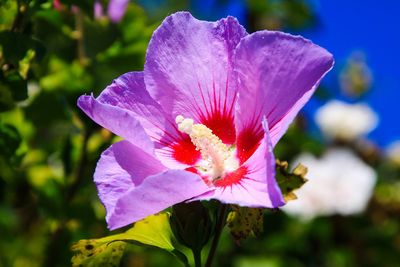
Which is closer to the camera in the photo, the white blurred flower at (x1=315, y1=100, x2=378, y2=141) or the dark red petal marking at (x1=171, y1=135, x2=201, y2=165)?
the dark red petal marking at (x1=171, y1=135, x2=201, y2=165)

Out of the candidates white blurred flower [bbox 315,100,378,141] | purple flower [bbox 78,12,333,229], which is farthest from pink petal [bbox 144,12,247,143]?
white blurred flower [bbox 315,100,378,141]

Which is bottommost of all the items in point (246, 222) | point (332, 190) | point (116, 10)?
point (332, 190)

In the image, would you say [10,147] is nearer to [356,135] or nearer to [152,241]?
[152,241]

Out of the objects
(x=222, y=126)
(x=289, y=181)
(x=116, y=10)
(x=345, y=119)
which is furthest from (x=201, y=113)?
(x=345, y=119)

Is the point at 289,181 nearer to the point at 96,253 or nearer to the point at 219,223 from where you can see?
the point at 219,223

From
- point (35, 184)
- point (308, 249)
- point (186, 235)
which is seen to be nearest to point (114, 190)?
point (186, 235)

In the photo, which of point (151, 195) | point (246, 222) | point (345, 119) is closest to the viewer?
point (151, 195)

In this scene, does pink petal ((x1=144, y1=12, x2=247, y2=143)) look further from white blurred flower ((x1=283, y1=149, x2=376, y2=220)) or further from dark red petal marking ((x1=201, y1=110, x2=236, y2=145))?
white blurred flower ((x1=283, y1=149, x2=376, y2=220))
